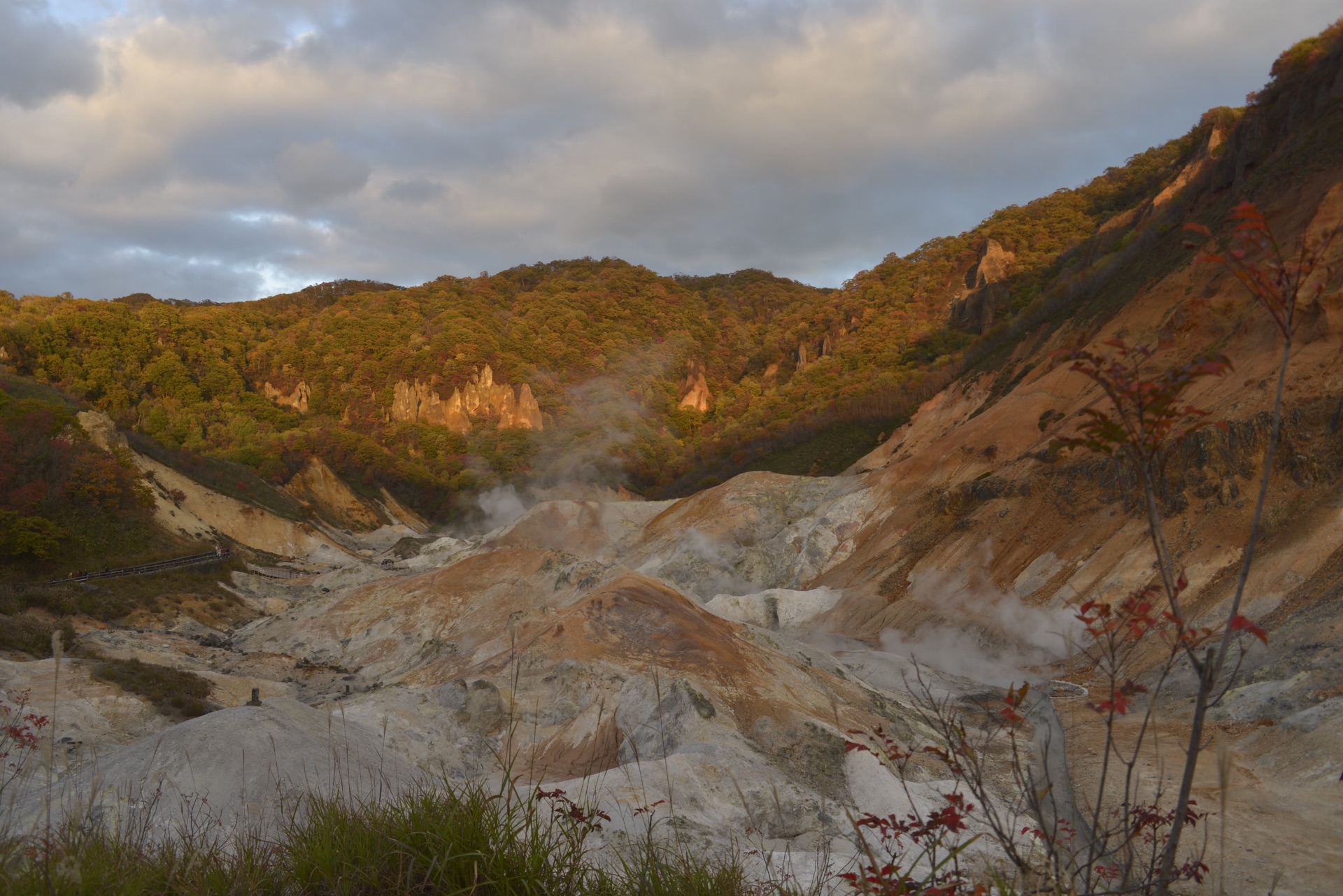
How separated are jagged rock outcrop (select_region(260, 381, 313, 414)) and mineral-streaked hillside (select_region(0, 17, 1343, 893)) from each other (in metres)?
63.5

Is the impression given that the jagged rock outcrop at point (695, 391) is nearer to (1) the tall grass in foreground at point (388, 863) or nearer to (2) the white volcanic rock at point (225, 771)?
(2) the white volcanic rock at point (225, 771)

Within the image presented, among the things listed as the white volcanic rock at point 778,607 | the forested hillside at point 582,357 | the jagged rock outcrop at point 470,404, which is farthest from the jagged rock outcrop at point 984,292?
the jagged rock outcrop at point 470,404

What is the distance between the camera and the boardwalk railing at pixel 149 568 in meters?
33.4

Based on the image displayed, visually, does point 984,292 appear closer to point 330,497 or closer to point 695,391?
point 695,391

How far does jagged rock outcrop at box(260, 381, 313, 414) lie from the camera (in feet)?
361

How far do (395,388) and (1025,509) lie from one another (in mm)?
100431

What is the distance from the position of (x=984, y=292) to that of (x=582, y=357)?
219 ft

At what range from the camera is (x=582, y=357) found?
129125 mm

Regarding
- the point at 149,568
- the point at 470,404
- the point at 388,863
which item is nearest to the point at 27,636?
the point at 149,568

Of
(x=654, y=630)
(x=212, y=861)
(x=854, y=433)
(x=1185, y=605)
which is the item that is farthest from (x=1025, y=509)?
(x=854, y=433)

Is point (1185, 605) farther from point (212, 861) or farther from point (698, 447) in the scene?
point (698, 447)

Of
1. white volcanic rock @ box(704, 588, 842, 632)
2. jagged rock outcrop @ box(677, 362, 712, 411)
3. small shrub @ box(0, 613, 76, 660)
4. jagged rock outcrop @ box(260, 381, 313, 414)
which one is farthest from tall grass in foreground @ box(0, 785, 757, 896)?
jagged rock outcrop @ box(677, 362, 712, 411)

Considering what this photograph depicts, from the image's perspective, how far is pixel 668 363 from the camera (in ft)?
429

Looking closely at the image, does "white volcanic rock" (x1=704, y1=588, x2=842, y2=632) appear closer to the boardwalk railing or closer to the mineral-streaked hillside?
the mineral-streaked hillside
